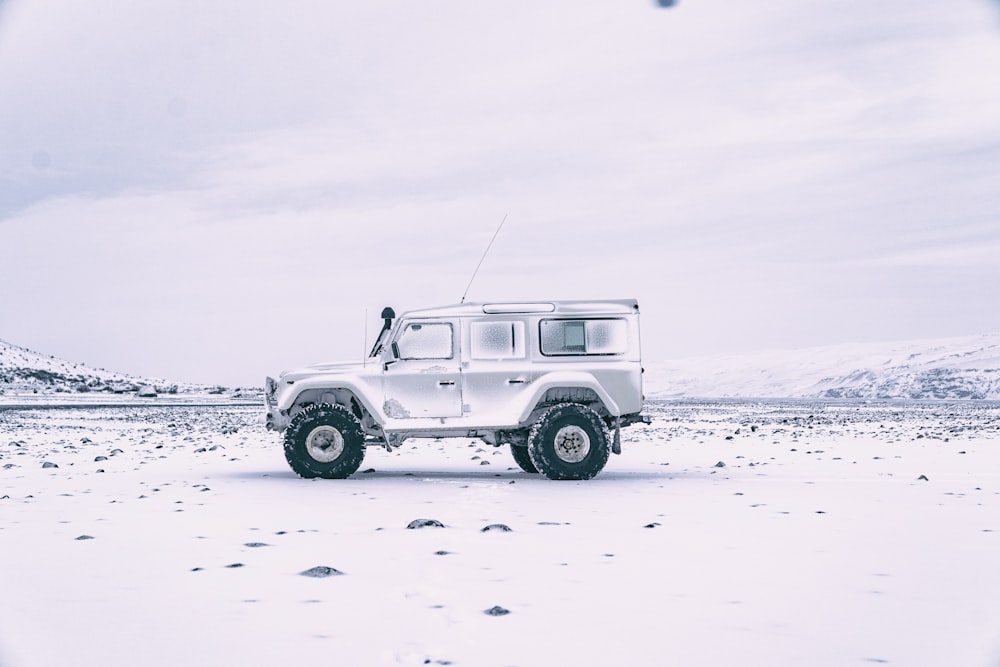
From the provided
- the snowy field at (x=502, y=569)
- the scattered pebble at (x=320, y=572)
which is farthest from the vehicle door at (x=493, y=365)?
the scattered pebble at (x=320, y=572)

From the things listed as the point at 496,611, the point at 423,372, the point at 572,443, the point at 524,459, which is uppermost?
the point at 423,372

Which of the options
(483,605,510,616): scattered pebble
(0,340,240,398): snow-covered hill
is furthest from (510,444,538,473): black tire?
(0,340,240,398): snow-covered hill

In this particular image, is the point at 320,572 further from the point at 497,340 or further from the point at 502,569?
the point at 497,340

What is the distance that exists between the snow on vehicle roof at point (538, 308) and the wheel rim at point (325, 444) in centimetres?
177

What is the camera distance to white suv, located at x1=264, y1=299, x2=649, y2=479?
12.9 metres

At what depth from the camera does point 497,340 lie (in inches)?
520

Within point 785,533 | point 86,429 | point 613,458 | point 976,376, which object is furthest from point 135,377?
point 785,533

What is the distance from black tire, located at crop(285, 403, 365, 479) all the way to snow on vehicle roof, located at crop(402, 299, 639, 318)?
1.59 metres

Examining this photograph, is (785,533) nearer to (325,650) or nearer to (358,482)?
(325,650)

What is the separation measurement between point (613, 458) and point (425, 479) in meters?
4.77

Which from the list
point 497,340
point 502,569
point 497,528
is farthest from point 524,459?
point 502,569

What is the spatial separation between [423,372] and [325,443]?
152cm

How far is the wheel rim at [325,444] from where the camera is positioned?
42.2 feet

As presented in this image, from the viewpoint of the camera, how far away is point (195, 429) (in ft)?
82.8
